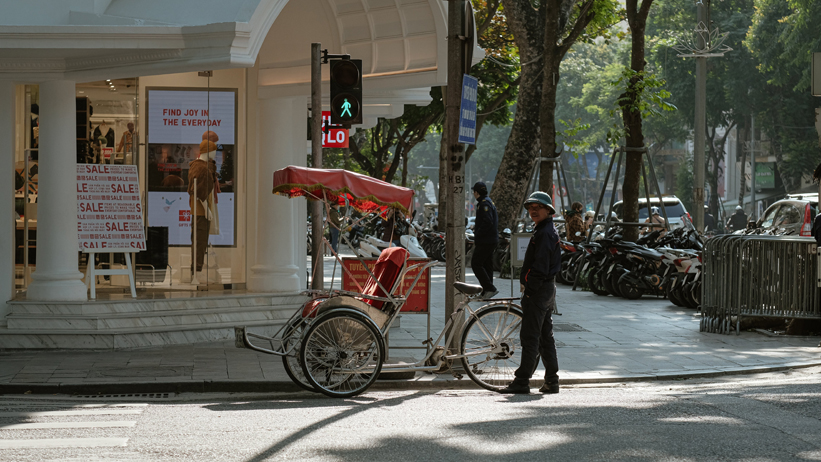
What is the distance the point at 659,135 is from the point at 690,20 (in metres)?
10.7

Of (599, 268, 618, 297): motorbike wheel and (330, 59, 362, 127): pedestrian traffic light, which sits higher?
(330, 59, 362, 127): pedestrian traffic light

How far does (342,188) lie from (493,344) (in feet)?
6.57

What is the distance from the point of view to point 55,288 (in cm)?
1150

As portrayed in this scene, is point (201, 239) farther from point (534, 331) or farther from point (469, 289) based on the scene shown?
point (534, 331)

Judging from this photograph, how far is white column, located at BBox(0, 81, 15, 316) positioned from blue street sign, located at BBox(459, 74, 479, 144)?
5433 mm

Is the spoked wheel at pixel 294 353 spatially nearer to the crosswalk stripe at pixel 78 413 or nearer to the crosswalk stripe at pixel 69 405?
the crosswalk stripe at pixel 69 405

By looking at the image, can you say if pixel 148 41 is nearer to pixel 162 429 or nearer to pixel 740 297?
pixel 162 429

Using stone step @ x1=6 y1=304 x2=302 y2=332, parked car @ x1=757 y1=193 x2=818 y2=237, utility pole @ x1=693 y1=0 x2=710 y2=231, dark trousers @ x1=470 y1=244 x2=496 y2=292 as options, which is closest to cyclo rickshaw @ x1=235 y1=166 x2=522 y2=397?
stone step @ x1=6 y1=304 x2=302 y2=332

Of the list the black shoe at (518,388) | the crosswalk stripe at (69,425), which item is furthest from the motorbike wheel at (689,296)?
the crosswalk stripe at (69,425)

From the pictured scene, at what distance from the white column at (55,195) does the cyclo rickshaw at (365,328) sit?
11.7 ft

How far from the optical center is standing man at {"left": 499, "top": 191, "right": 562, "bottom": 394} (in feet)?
29.0

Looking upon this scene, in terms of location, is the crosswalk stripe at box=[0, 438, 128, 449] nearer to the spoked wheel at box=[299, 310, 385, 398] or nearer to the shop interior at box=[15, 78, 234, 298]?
the spoked wheel at box=[299, 310, 385, 398]

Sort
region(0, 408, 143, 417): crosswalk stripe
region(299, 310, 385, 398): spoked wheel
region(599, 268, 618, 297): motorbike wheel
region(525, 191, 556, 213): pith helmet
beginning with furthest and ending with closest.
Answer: region(599, 268, 618, 297): motorbike wheel → region(525, 191, 556, 213): pith helmet → region(299, 310, 385, 398): spoked wheel → region(0, 408, 143, 417): crosswalk stripe

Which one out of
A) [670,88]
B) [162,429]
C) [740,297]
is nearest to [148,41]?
[162,429]
